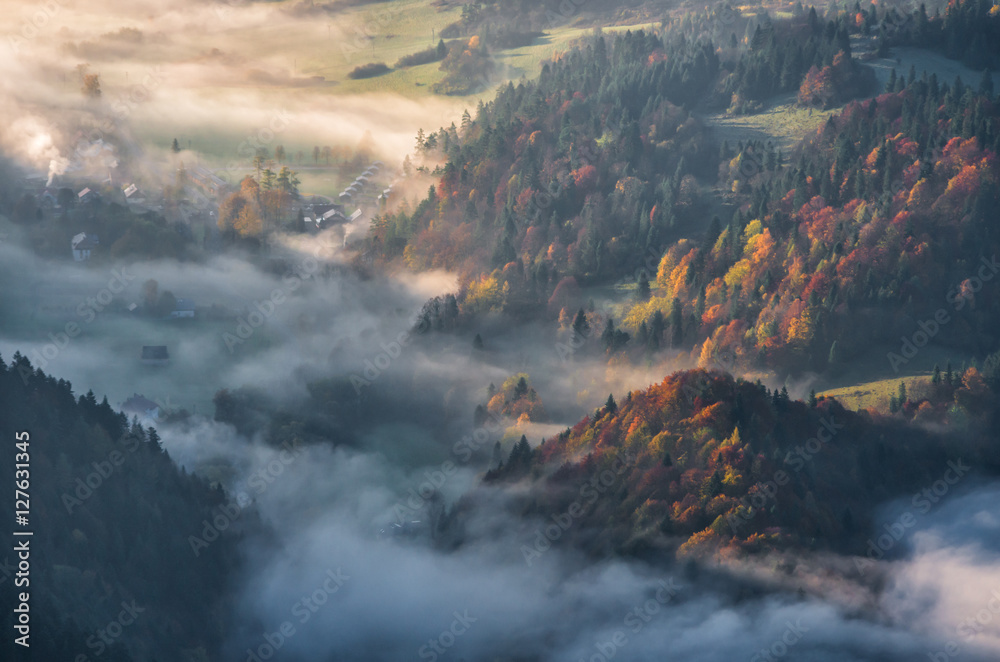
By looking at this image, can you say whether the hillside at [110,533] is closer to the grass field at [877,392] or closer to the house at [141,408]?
the house at [141,408]

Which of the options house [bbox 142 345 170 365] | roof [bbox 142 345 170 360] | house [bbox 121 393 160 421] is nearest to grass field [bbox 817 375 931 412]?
house [bbox 121 393 160 421]


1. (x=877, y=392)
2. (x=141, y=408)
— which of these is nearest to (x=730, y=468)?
(x=877, y=392)

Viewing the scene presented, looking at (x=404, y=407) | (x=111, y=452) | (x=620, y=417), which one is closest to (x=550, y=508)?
(x=620, y=417)

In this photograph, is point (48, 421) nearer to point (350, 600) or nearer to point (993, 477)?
point (350, 600)

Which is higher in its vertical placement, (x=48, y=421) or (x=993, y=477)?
(x=48, y=421)

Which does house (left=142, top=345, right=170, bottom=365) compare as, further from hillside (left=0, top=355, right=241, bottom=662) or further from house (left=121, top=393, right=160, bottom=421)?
hillside (left=0, top=355, right=241, bottom=662)

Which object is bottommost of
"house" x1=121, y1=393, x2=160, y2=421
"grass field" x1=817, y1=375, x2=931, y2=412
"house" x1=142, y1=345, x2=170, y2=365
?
"house" x1=121, y1=393, x2=160, y2=421

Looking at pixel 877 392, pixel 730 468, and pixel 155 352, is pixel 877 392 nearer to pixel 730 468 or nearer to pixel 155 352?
pixel 730 468
